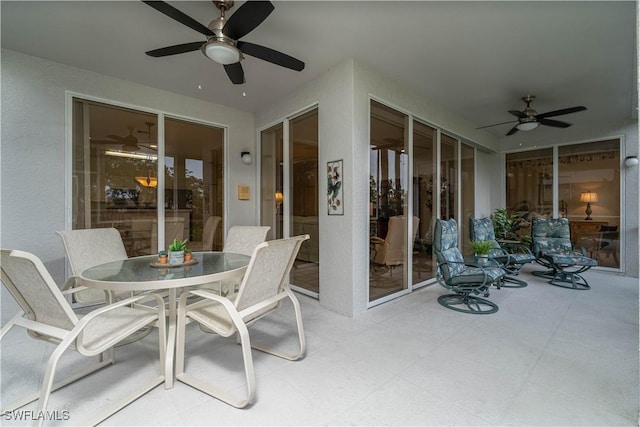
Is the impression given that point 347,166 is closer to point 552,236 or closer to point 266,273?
point 266,273

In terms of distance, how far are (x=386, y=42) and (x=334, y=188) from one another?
158 centimetres

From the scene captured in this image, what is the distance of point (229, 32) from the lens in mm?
2094

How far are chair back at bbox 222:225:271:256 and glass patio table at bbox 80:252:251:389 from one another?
0.73 meters

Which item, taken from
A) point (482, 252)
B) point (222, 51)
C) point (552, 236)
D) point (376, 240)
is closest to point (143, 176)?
point (222, 51)

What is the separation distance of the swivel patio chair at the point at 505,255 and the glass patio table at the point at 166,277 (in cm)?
398

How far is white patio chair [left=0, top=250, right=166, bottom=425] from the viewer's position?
1.39m

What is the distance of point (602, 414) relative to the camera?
1641mm

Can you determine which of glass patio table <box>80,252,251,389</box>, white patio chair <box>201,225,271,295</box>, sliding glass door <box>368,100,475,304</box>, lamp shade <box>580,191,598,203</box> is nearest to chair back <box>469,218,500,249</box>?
sliding glass door <box>368,100,475,304</box>

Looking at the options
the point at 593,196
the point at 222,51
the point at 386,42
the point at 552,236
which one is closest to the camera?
the point at 222,51

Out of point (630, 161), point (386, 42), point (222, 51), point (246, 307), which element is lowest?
point (246, 307)

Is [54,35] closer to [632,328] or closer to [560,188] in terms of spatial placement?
[632,328]

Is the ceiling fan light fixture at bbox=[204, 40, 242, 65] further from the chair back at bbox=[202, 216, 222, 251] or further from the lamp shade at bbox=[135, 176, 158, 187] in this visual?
the chair back at bbox=[202, 216, 222, 251]

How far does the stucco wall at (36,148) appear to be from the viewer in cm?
294
